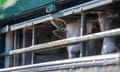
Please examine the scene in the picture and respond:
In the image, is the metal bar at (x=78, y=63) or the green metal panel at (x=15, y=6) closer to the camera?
the metal bar at (x=78, y=63)

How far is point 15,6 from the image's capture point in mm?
4895

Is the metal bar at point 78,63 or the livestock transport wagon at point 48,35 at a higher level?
the livestock transport wagon at point 48,35

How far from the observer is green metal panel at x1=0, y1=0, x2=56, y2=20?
15.0ft

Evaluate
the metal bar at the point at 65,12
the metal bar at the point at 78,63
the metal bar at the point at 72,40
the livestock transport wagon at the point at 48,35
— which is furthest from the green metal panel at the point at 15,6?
the metal bar at the point at 78,63

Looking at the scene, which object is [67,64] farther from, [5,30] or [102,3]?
[5,30]

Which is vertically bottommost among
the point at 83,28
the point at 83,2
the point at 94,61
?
the point at 94,61

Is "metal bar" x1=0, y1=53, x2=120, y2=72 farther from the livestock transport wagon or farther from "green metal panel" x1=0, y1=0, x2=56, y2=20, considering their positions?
"green metal panel" x1=0, y1=0, x2=56, y2=20

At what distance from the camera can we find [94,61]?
336 centimetres

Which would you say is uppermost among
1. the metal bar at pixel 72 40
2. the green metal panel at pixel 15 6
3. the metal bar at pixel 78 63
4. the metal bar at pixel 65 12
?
the green metal panel at pixel 15 6

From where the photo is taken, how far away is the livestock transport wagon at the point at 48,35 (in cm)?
339

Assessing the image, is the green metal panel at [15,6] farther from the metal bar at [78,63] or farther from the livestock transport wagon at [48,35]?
the metal bar at [78,63]

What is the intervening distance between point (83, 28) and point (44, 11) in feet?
3.08

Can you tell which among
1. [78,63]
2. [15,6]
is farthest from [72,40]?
[15,6]

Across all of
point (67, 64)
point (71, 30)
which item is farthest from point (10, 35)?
point (67, 64)
